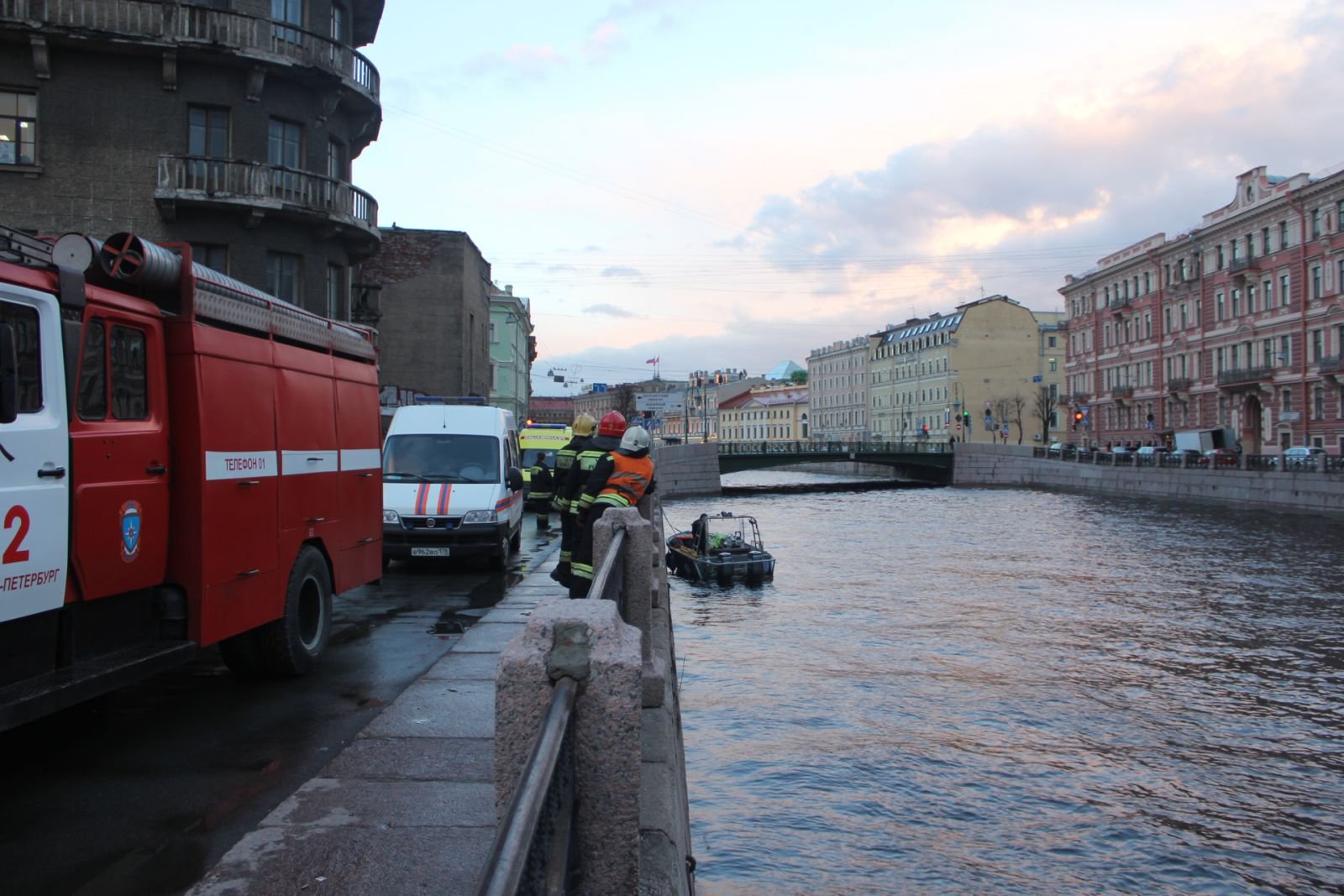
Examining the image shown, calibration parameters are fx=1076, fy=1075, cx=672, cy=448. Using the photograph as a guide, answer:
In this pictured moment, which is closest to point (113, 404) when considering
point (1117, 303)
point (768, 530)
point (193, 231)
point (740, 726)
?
point (740, 726)

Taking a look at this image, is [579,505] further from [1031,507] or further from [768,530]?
[1031,507]

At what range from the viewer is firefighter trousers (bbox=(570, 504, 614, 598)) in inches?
328

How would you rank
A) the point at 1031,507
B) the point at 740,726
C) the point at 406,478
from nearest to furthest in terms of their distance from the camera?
the point at 740,726 → the point at 406,478 → the point at 1031,507

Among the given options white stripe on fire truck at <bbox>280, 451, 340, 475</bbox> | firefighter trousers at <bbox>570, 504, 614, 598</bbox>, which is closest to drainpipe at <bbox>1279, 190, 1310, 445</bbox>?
firefighter trousers at <bbox>570, 504, 614, 598</bbox>

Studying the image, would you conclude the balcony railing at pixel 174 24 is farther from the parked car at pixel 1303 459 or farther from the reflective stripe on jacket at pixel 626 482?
the parked car at pixel 1303 459

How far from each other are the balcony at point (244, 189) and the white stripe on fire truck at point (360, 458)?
46.2 ft

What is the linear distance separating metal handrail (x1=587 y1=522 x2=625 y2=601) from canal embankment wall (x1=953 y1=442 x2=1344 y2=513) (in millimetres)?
43713

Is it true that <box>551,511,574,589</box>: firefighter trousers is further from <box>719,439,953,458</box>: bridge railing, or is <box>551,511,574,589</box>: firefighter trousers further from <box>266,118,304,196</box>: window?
<box>719,439,953,458</box>: bridge railing

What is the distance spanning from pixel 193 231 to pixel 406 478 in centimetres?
1018

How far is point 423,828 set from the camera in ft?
16.3

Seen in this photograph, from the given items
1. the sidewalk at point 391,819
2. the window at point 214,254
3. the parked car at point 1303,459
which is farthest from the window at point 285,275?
the parked car at point 1303,459

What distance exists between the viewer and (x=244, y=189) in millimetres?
22438

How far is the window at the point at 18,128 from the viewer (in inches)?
837

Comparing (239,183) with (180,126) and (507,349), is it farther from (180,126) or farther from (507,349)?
(507,349)
